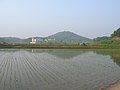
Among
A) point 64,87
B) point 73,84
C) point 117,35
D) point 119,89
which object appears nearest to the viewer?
point 119,89

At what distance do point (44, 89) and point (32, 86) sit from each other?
747mm

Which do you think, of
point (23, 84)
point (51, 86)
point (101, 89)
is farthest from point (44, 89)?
point (101, 89)

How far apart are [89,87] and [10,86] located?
9.55 feet

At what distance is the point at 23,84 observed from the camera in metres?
9.50

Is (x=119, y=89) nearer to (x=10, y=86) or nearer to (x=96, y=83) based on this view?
(x=96, y=83)

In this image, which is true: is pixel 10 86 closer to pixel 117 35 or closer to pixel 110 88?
pixel 110 88

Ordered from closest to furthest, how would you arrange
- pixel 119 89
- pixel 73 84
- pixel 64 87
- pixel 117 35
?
pixel 119 89
pixel 64 87
pixel 73 84
pixel 117 35

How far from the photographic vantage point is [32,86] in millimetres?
9125

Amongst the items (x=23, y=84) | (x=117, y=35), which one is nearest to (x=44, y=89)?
(x=23, y=84)

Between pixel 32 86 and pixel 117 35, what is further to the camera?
pixel 117 35

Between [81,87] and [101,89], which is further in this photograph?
[81,87]

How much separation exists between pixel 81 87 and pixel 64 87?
63 centimetres

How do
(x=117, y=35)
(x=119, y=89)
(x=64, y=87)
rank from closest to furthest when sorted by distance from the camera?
(x=119, y=89)
(x=64, y=87)
(x=117, y=35)

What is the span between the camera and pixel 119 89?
8.12 meters
